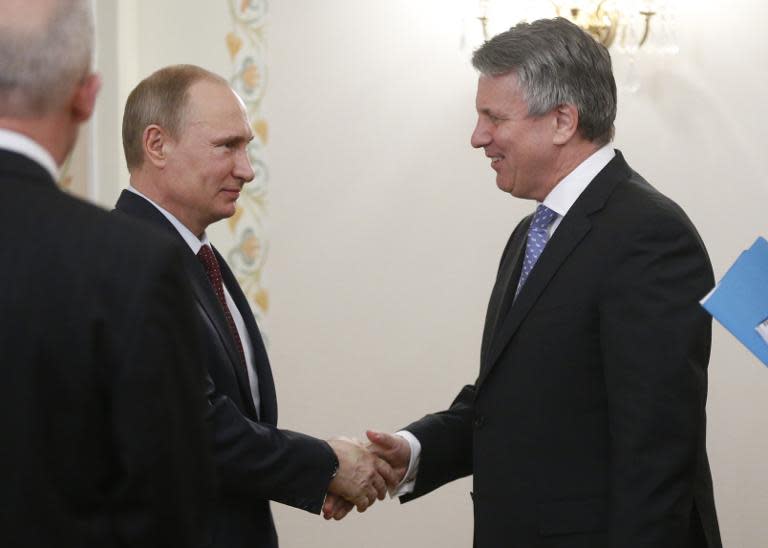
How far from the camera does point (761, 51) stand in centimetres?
369

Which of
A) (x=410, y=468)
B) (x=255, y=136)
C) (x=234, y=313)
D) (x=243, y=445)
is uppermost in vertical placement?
(x=255, y=136)

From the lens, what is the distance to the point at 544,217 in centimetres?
227

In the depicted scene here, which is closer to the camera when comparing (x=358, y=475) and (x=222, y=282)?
(x=222, y=282)

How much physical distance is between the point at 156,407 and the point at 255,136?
9.57ft

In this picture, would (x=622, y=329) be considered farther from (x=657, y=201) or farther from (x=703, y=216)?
(x=703, y=216)

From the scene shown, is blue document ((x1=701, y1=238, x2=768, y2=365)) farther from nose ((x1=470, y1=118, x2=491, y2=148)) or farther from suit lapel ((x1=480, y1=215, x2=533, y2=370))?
nose ((x1=470, y1=118, x2=491, y2=148))

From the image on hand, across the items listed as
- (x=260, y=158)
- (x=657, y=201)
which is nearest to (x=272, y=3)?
(x=260, y=158)

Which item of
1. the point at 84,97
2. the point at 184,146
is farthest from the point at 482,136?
the point at 84,97

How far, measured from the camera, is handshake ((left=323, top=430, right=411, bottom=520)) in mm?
2529

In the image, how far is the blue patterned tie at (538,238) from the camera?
2262 mm

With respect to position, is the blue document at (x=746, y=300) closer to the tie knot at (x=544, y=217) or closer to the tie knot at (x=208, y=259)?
the tie knot at (x=544, y=217)

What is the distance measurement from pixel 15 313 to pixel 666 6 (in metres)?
3.06

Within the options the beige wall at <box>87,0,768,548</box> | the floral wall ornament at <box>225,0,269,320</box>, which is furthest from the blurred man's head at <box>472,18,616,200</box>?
the floral wall ornament at <box>225,0,269,320</box>

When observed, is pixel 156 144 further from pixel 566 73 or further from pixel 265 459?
pixel 566 73
